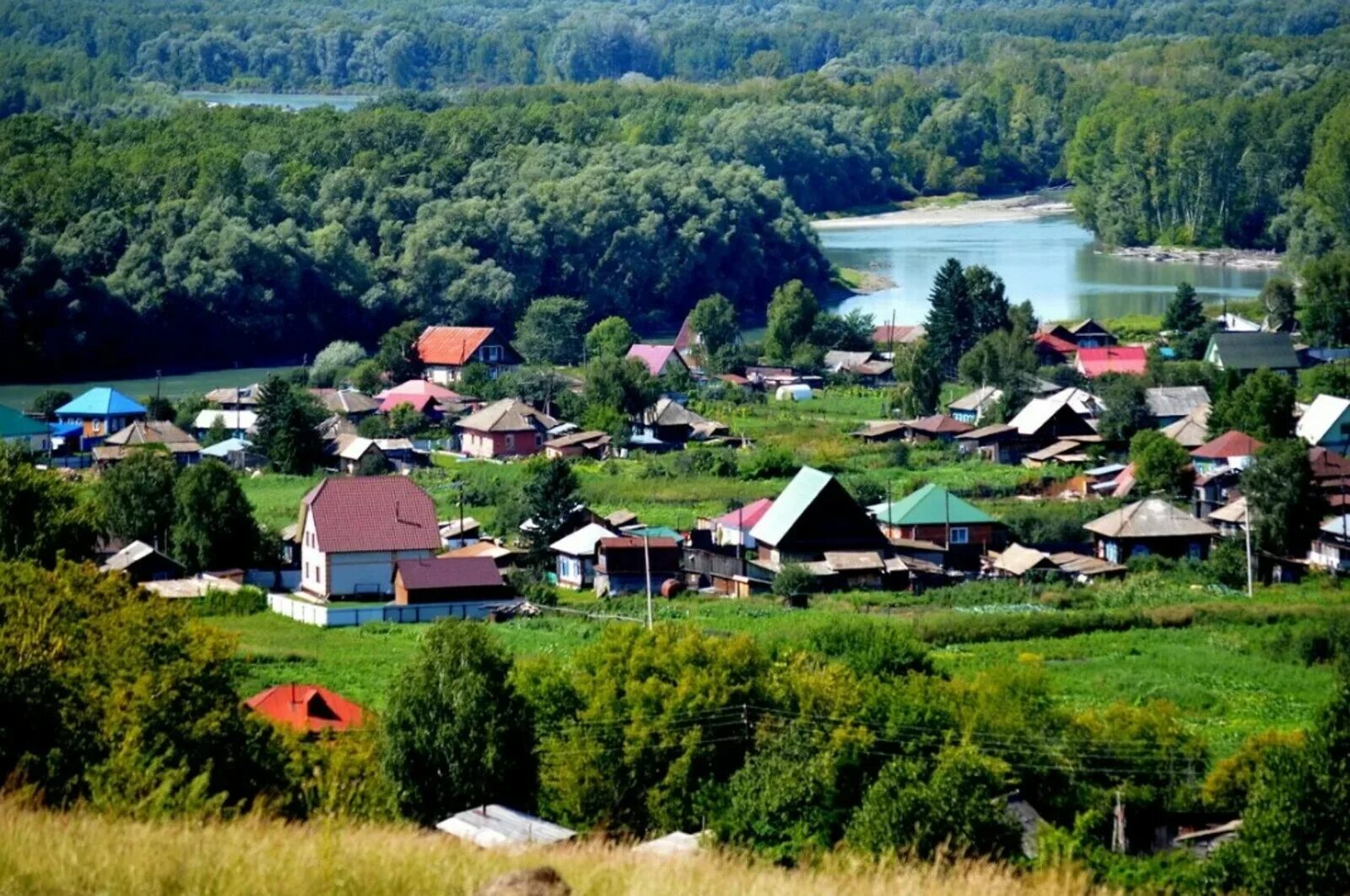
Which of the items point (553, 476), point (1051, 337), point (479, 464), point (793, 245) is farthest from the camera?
point (793, 245)

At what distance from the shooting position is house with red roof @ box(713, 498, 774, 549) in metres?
14.9

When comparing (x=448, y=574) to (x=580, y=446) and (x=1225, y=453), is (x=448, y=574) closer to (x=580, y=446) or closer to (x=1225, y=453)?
(x=580, y=446)

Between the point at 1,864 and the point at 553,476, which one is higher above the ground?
the point at 1,864

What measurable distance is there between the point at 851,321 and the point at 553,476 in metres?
11.9

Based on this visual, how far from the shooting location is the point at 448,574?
525 inches

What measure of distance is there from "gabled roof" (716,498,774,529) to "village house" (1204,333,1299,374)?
8990mm

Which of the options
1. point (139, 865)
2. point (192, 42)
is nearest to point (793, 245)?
point (139, 865)

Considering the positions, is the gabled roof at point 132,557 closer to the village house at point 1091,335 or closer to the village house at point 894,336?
the village house at point 894,336

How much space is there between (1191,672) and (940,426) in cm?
847

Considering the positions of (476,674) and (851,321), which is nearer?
(476,674)

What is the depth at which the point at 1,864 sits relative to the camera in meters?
4.24

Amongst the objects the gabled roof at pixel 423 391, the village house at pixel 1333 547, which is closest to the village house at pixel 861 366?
the gabled roof at pixel 423 391

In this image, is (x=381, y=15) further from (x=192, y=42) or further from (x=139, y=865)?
(x=139, y=865)

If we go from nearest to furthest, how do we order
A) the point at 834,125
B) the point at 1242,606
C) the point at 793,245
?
the point at 1242,606
the point at 793,245
the point at 834,125
